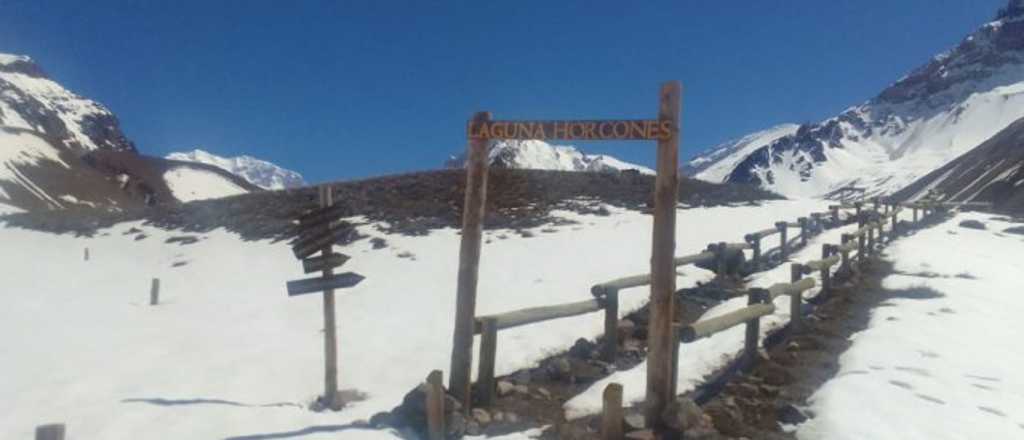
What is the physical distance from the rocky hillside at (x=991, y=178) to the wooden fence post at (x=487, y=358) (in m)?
38.2

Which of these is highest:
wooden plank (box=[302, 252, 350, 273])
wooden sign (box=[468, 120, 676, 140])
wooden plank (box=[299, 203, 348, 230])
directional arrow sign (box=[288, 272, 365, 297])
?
wooden sign (box=[468, 120, 676, 140])

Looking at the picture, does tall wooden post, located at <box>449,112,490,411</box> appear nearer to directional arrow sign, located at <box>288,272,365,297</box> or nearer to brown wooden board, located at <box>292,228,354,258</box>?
directional arrow sign, located at <box>288,272,365,297</box>

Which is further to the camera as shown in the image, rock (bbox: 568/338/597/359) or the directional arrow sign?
rock (bbox: 568/338/597/359)

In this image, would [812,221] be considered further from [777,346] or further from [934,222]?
[777,346]

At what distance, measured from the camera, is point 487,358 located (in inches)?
346

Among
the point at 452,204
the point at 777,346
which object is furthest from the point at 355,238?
the point at 777,346

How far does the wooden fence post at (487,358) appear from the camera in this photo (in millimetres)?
8797

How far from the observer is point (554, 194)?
116 feet

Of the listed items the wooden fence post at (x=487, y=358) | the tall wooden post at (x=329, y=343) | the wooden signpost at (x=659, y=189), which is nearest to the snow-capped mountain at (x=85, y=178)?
the tall wooden post at (x=329, y=343)

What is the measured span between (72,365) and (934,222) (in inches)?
1252

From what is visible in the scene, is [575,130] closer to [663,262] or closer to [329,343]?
[663,262]

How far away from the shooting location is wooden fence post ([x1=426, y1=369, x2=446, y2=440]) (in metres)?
7.68

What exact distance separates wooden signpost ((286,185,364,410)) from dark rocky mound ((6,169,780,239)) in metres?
17.4

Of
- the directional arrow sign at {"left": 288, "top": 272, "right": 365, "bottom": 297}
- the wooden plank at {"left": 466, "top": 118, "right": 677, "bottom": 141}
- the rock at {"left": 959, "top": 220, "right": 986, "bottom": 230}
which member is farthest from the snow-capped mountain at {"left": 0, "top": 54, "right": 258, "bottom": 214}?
the wooden plank at {"left": 466, "top": 118, "right": 677, "bottom": 141}
